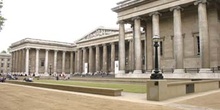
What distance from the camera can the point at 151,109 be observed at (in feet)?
36.4

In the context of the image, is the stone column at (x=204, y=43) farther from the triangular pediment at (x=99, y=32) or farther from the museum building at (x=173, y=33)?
the triangular pediment at (x=99, y=32)

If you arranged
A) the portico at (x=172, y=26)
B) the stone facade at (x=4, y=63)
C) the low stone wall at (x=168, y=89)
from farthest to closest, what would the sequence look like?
the stone facade at (x=4, y=63) < the portico at (x=172, y=26) < the low stone wall at (x=168, y=89)

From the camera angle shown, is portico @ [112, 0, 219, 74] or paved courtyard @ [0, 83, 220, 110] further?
portico @ [112, 0, 219, 74]

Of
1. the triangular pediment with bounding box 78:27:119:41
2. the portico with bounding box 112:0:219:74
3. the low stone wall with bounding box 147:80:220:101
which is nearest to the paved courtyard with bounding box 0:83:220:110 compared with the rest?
the low stone wall with bounding box 147:80:220:101

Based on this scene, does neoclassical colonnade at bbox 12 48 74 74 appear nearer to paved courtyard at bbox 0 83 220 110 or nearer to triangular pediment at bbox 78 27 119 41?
triangular pediment at bbox 78 27 119 41

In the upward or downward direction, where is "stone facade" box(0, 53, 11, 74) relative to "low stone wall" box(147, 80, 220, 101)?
upward

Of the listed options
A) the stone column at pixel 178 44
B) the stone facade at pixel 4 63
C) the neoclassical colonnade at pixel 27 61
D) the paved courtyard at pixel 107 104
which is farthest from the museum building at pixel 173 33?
the stone facade at pixel 4 63

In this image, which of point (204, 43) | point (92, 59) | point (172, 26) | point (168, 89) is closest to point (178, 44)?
point (204, 43)

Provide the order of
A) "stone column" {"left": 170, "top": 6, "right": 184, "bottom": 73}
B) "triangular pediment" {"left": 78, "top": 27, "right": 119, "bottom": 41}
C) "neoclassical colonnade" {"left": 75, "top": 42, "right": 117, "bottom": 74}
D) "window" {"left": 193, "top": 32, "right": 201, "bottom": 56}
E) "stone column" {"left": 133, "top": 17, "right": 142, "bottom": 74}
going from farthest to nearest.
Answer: "triangular pediment" {"left": 78, "top": 27, "right": 119, "bottom": 41} < "neoclassical colonnade" {"left": 75, "top": 42, "right": 117, "bottom": 74} < "stone column" {"left": 133, "top": 17, "right": 142, "bottom": 74} < "window" {"left": 193, "top": 32, "right": 201, "bottom": 56} < "stone column" {"left": 170, "top": 6, "right": 184, "bottom": 73}

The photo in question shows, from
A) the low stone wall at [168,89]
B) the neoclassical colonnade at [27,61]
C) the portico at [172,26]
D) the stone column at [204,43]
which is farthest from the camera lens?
the neoclassical colonnade at [27,61]

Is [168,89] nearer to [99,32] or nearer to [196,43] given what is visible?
[196,43]

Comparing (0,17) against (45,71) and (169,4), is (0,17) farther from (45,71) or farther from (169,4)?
(45,71)

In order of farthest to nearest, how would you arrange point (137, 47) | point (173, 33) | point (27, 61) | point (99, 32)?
point (27, 61)
point (99, 32)
point (137, 47)
point (173, 33)

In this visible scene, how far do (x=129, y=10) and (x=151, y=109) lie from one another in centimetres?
3418
